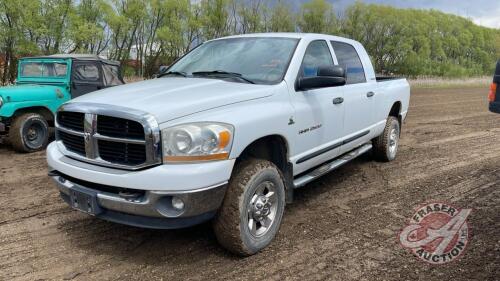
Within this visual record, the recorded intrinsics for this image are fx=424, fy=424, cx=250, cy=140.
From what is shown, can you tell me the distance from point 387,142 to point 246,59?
3.32m

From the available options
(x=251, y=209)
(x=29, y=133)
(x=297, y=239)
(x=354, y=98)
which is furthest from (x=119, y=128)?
(x=29, y=133)

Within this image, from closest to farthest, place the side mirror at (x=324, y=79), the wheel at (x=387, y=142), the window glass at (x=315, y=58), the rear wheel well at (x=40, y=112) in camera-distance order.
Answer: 1. the side mirror at (x=324, y=79)
2. the window glass at (x=315, y=58)
3. the wheel at (x=387, y=142)
4. the rear wheel well at (x=40, y=112)

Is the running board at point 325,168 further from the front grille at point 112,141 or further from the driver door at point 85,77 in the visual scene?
the driver door at point 85,77

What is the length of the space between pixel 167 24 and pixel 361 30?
3097cm

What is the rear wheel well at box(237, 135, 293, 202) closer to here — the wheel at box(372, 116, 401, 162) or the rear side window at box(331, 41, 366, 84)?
the rear side window at box(331, 41, 366, 84)

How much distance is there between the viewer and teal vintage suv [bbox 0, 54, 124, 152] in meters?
7.62

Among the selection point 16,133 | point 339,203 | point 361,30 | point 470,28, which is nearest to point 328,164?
point 339,203

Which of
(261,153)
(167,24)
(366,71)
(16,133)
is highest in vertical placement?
(167,24)

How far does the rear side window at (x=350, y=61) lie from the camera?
524 centimetres

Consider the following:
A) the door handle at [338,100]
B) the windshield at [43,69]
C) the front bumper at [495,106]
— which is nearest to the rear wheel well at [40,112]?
the windshield at [43,69]

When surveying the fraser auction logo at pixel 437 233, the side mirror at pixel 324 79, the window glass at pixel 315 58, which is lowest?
the fraser auction logo at pixel 437 233

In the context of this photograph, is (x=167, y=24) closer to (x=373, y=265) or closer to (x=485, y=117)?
(x=485, y=117)

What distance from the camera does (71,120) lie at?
359 cm

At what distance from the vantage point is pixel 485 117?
42.6 feet
